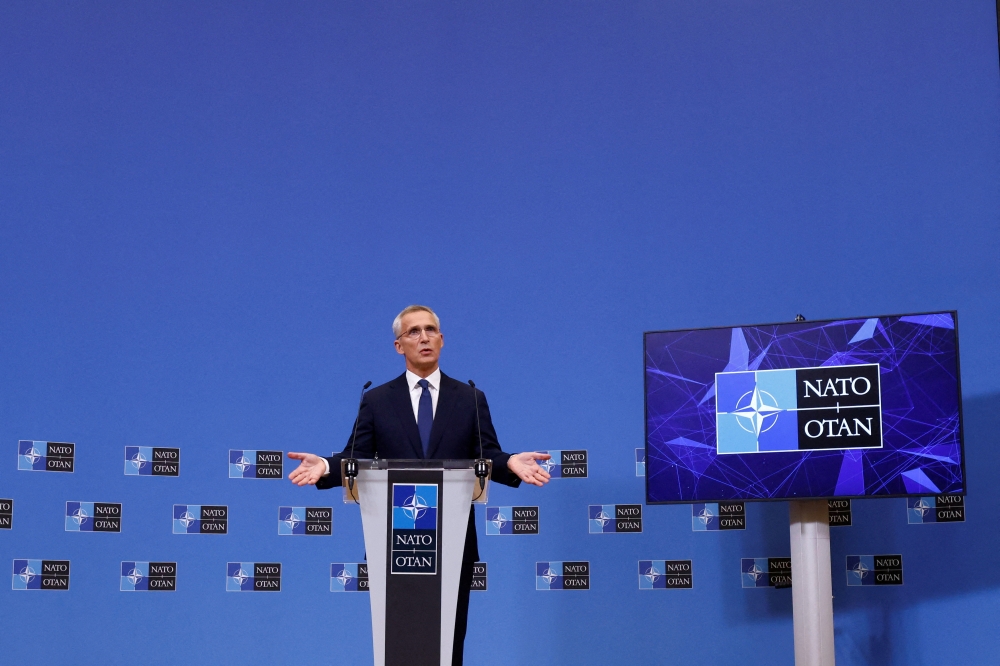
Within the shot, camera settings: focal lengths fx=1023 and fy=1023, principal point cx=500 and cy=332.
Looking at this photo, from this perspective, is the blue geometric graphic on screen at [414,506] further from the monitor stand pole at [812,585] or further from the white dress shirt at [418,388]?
the monitor stand pole at [812,585]

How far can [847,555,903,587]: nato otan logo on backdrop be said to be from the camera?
192 inches

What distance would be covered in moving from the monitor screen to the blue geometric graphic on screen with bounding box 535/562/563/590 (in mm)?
1033

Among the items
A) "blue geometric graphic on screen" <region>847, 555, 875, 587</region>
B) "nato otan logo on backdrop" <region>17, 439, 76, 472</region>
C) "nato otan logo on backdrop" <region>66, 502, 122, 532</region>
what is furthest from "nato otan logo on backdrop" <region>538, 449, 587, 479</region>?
"nato otan logo on backdrop" <region>17, 439, 76, 472</region>

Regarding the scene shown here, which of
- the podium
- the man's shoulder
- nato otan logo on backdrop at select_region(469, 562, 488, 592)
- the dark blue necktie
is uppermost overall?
the man's shoulder

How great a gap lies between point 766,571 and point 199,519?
112 inches

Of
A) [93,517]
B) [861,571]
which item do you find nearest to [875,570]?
[861,571]

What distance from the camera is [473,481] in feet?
10.8

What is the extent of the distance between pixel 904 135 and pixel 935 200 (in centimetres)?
37

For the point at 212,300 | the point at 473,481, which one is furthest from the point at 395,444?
the point at 212,300

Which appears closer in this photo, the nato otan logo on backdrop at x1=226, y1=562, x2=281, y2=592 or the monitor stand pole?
the monitor stand pole

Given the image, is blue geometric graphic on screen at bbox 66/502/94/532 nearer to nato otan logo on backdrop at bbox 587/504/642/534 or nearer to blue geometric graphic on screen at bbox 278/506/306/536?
blue geometric graphic on screen at bbox 278/506/306/536

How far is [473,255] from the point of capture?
18.0 feet

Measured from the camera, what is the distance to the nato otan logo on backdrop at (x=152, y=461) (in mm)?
5188

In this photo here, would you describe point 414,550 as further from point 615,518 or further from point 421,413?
point 615,518
